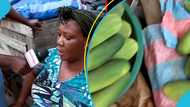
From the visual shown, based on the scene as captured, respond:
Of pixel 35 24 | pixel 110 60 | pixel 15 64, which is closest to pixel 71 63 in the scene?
pixel 110 60

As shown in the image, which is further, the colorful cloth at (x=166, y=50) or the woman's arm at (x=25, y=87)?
the woman's arm at (x=25, y=87)

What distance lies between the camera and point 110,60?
3.75 ft

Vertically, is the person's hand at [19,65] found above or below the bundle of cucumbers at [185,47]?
above

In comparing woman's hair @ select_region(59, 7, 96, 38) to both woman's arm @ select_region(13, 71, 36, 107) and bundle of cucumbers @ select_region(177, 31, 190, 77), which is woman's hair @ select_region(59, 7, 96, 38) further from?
woman's arm @ select_region(13, 71, 36, 107)

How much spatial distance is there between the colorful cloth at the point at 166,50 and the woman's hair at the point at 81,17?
0.25 meters

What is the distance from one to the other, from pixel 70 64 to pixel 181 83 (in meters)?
0.49

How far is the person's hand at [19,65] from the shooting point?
186cm

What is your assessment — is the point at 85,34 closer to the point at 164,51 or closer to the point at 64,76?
the point at 64,76

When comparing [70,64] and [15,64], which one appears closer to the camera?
[70,64]

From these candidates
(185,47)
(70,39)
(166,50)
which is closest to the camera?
(185,47)

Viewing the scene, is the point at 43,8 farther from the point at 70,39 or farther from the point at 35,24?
the point at 70,39

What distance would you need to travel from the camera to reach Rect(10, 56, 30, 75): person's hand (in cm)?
186

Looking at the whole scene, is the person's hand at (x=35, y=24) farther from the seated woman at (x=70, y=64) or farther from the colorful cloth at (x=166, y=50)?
the colorful cloth at (x=166, y=50)

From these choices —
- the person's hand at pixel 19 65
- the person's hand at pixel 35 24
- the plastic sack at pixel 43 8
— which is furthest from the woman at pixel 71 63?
the plastic sack at pixel 43 8
